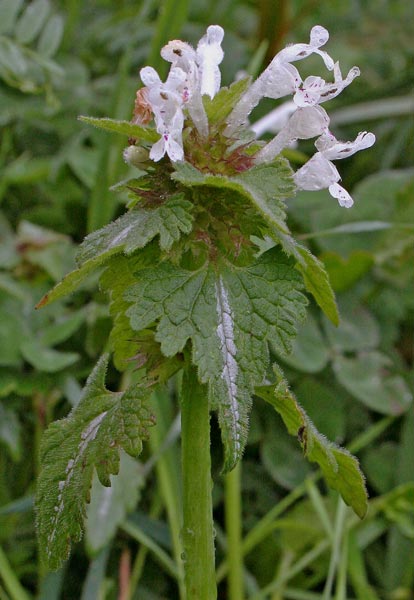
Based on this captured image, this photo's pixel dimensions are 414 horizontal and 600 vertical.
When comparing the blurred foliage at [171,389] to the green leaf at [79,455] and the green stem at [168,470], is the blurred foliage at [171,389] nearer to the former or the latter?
the green stem at [168,470]

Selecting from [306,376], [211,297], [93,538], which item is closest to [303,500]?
[306,376]

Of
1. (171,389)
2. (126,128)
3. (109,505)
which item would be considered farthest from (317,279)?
(171,389)

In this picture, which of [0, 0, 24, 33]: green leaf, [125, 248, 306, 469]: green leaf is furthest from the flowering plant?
[0, 0, 24, 33]: green leaf

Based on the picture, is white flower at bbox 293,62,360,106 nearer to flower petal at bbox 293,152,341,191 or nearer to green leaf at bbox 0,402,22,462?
flower petal at bbox 293,152,341,191

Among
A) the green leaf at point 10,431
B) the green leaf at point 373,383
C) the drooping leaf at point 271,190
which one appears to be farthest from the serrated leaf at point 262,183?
the green leaf at point 373,383

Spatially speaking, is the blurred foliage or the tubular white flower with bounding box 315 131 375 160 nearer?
the tubular white flower with bounding box 315 131 375 160

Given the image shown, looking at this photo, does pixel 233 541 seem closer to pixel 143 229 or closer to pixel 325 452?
pixel 325 452
